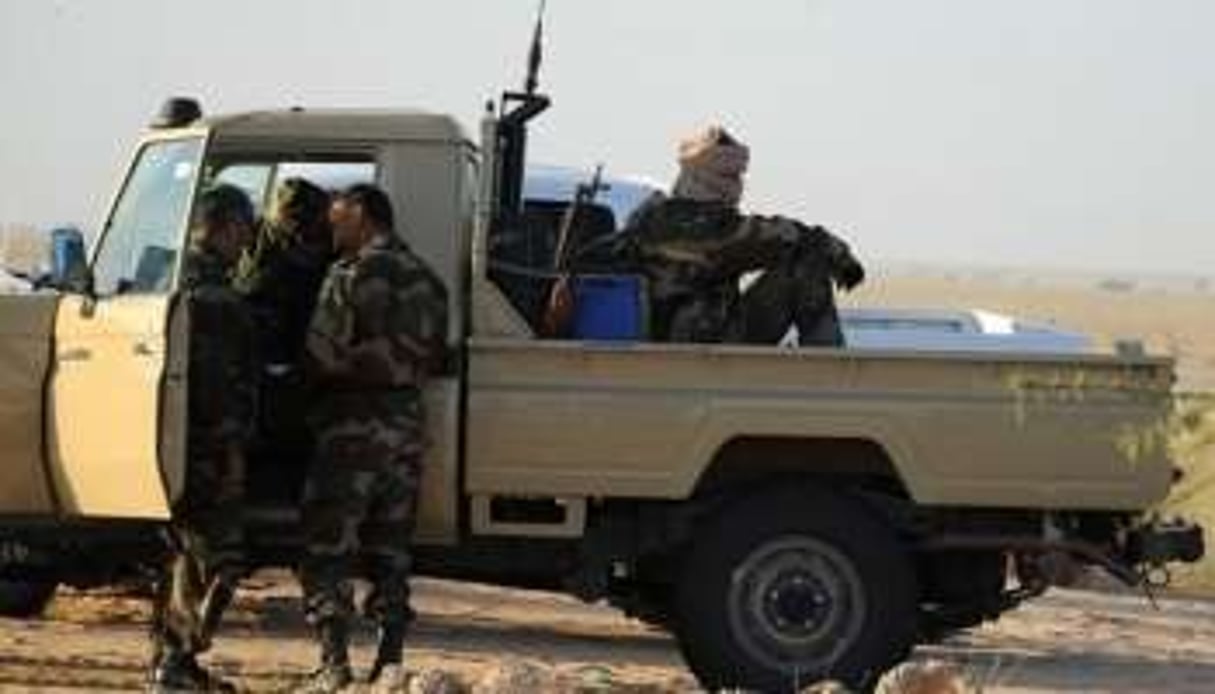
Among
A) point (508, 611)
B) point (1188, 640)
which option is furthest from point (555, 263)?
point (1188, 640)

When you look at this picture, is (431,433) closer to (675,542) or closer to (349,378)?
(349,378)

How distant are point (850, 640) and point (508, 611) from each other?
3.84 m

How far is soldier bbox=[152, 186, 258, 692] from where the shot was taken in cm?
830

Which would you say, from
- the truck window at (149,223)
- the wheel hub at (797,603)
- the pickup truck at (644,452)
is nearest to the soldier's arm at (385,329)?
the pickup truck at (644,452)

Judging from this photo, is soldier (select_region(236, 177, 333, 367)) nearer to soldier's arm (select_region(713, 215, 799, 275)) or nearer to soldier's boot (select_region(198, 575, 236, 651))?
soldier's boot (select_region(198, 575, 236, 651))

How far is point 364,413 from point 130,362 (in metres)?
0.81

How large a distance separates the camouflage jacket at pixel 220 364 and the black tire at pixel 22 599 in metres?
2.46

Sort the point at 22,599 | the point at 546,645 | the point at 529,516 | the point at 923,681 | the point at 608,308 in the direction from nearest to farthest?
the point at 923,681 < the point at 529,516 < the point at 608,308 < the point at 22,599 < the point at 546,645

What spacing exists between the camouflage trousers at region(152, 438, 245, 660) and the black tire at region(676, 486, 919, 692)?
1689mm

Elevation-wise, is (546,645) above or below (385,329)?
below

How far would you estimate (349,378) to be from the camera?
8.45 metres

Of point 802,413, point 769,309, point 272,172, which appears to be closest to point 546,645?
point 769,309

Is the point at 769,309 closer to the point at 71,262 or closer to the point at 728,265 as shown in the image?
the point at 728,265

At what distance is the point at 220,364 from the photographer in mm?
8297
